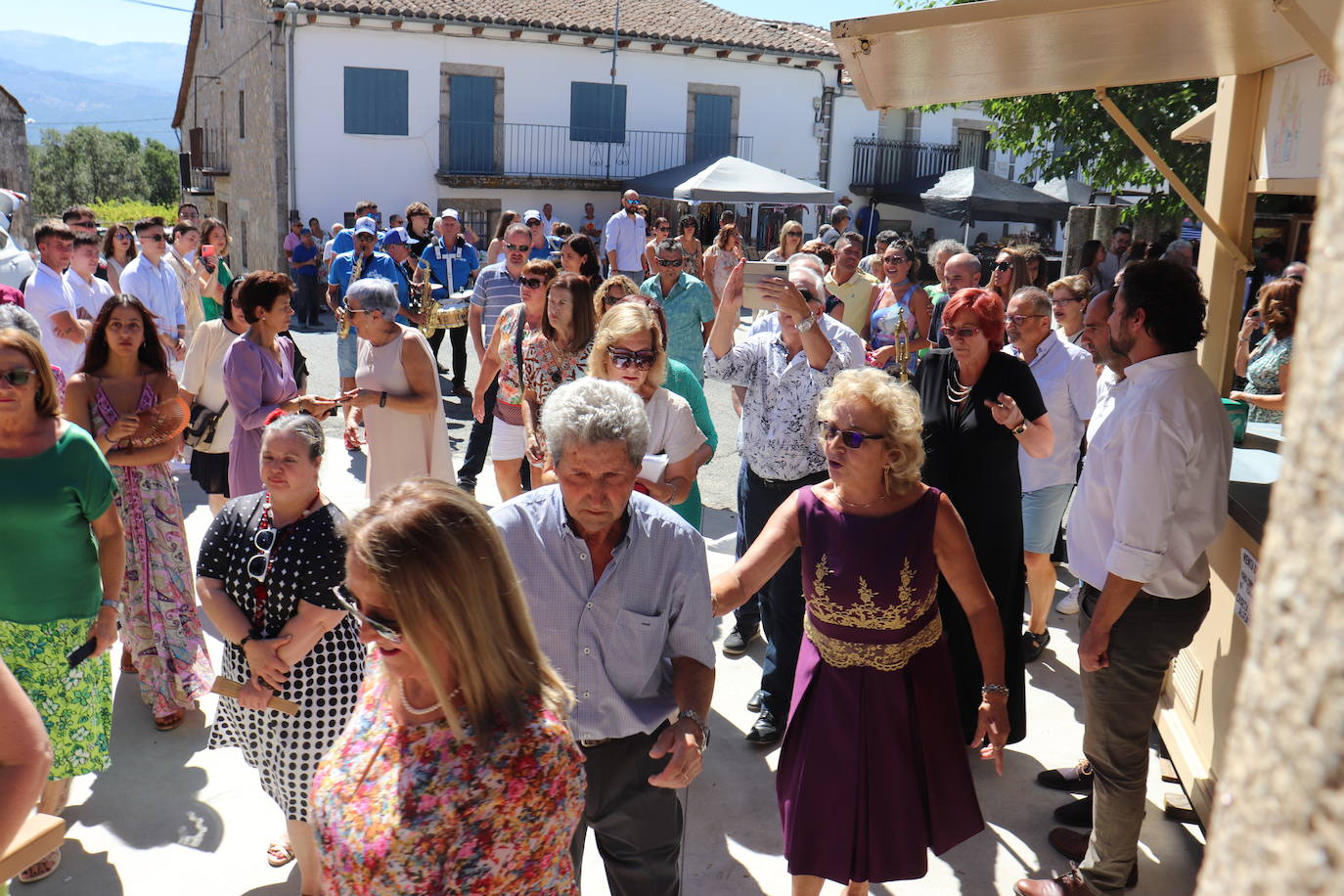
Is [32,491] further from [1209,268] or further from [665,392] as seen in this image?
[1209,268]

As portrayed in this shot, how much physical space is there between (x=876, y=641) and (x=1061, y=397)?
102 inches

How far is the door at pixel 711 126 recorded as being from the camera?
28.3m

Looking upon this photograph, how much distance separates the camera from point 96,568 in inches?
144

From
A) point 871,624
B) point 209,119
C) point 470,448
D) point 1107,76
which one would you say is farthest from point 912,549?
point 209,119

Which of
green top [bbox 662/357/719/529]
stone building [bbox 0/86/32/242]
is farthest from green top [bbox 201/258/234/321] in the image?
stone building [bbox 0/86/32/242]

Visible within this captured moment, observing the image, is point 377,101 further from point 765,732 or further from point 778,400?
point 765,732

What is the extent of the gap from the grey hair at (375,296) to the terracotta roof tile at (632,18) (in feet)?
68.4

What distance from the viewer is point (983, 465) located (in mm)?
4246

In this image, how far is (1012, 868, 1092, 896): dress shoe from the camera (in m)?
3.48

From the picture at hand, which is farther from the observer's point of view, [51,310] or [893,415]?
[51,310]

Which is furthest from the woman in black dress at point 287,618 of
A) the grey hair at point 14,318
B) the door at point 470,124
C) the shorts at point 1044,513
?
the door at point 470,124

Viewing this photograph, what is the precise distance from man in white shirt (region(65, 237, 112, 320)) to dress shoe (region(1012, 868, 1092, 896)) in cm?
680

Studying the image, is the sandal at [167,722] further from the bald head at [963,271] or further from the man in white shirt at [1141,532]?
the bald head at [963,271]

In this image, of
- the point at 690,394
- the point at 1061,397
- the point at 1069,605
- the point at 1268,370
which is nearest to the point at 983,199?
the point at 1069,605
